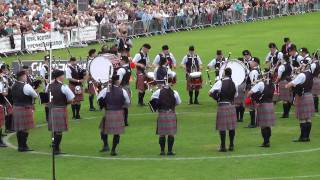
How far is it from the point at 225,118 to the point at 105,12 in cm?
2760

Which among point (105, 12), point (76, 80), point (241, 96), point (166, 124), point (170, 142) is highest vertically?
point (105, 12)

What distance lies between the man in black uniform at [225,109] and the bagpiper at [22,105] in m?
4.29

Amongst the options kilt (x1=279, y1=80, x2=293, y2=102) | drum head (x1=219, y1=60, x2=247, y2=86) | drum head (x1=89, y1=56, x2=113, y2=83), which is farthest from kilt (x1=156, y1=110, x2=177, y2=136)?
kilt (x1=279, y1=80, x2=293, y2=102)

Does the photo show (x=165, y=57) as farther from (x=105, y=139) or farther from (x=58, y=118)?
(x=58, y=118)

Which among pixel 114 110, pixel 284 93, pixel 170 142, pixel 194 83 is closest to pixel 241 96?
pixel 284 93

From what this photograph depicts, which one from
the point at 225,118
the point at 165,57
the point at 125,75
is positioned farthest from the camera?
the point at 165,57

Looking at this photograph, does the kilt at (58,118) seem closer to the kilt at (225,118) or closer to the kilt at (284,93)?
the kilt at (225,118)

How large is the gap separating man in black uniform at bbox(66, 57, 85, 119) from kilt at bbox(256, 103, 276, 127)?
22.0ft

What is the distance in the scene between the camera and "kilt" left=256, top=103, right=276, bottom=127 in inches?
772

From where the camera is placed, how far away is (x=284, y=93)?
941 inches

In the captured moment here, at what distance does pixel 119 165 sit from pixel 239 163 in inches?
102

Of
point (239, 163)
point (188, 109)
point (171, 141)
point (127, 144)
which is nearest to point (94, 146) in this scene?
point (127, 144)

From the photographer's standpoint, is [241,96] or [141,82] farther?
[141,82]

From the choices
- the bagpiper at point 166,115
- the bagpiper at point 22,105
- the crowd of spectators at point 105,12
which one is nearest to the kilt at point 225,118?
the bagpiper at point 166,115
